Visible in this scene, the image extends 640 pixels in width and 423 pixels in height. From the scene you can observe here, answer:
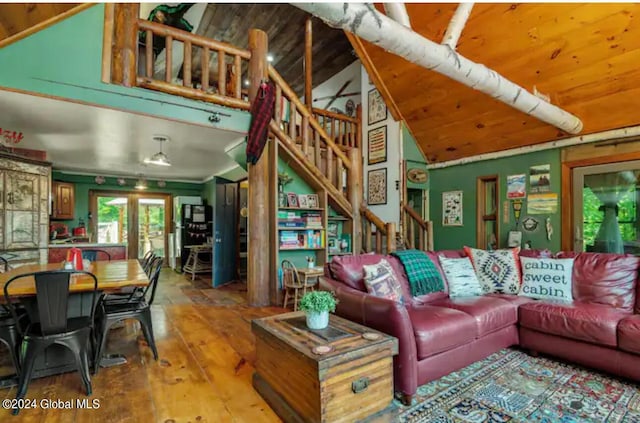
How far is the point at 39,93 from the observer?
10.3 ft

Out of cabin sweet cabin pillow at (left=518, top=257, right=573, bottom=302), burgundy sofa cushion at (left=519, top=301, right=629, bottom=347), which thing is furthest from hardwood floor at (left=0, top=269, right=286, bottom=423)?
cabin sweet cabin pillow at (left=518, top=257, right=573, bottom=302)

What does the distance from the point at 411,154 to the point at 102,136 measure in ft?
16.3

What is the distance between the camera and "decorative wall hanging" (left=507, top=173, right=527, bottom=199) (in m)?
4.81

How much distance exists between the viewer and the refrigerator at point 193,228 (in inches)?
309

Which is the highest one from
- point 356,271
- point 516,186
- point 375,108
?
point 375,108

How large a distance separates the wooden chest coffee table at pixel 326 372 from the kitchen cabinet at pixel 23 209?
445cm

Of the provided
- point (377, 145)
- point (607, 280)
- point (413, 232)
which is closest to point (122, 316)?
point (607, 280)

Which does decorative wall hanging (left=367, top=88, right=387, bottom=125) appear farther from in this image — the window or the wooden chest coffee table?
the wooden chest coffee table

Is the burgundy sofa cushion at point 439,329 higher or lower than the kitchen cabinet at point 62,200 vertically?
lower

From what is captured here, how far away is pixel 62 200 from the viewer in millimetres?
6930

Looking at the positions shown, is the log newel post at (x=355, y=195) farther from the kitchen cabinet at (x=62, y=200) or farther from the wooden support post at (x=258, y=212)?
the kitchen cabinet at (x=62, y=200)

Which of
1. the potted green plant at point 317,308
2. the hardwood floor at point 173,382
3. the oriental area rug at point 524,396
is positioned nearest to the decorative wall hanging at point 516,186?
the oriental area rug at point 524,396

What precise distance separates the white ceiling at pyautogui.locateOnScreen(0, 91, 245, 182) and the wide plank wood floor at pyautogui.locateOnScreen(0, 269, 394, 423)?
7.91 ft

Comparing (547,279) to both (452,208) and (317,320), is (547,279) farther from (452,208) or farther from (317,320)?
(452,208)
